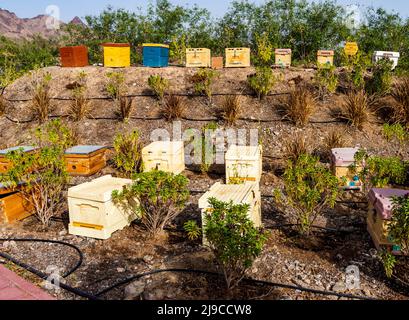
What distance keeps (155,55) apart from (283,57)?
412 centimetres

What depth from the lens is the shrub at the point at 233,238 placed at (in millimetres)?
3676

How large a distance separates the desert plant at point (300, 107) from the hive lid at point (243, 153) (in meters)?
2.78

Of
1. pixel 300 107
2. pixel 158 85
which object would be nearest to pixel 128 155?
pixel 158 85

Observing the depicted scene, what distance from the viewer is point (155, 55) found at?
13.0m

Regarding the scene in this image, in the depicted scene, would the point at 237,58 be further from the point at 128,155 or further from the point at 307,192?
the point at 307,192

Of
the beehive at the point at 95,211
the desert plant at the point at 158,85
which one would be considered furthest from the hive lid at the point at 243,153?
the desert plant at the point at 158,85

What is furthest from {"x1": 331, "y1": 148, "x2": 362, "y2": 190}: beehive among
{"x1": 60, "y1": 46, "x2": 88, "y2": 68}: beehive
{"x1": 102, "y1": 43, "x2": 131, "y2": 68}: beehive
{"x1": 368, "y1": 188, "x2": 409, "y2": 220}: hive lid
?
{"x1": 60, "y1": 46, "x2": 88, "y2": 68}: beehive

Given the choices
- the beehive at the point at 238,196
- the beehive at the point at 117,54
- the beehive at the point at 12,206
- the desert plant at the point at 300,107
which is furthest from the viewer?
the beehive at the point at 117,54

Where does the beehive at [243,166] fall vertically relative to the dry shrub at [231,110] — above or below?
below

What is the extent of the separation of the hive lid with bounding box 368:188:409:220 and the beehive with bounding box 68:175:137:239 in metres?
3.28

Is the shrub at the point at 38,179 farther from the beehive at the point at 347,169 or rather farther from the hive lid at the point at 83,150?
the beehive at the point at 347,169
